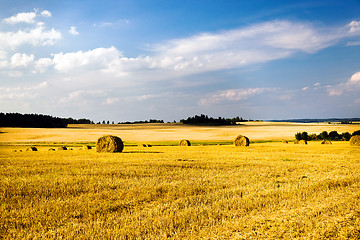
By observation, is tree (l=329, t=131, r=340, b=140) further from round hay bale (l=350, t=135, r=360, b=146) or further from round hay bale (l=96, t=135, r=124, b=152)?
round hay bale (l=96, t=135, r=124, b=152)

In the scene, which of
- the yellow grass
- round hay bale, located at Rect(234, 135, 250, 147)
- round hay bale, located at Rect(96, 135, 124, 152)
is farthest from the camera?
the yellow grass

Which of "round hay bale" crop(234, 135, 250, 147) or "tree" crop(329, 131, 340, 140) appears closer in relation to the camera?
"round hay bale" crop(234, 135, 250, 147)

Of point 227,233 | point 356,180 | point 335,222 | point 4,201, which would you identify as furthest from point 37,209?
point 356,180

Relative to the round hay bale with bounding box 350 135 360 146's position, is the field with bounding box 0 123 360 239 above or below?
above

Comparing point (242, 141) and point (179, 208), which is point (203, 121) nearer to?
point (242, 141)

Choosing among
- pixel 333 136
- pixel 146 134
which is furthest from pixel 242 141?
pixel 146 134

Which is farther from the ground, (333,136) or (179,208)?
(179,208)

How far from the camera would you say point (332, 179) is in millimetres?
11398

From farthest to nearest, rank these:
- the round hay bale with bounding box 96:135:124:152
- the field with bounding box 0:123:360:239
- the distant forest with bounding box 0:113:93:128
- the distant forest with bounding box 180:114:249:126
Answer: the distant forest with bounding box 180:114:249:126 → the distant forest with bounding box 0:113:93:128 → the round hay bale with bounding box 96:135:124:152 → the field with bounding box 0:123:360:239

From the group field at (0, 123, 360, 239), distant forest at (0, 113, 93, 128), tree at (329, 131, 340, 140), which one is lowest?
tree at (329, 131, 340, 140)

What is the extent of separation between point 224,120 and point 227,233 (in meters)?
111

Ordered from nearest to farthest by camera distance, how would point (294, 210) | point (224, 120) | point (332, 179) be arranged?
point (294, 210) < point (332, 179) < point (224, 120)

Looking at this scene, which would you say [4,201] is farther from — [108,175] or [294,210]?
[294,210]

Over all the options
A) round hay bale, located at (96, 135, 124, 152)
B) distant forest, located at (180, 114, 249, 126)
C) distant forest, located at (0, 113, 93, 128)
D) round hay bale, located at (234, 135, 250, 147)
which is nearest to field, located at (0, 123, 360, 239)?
round hay bale, located at (96, 135, 124, 152)
